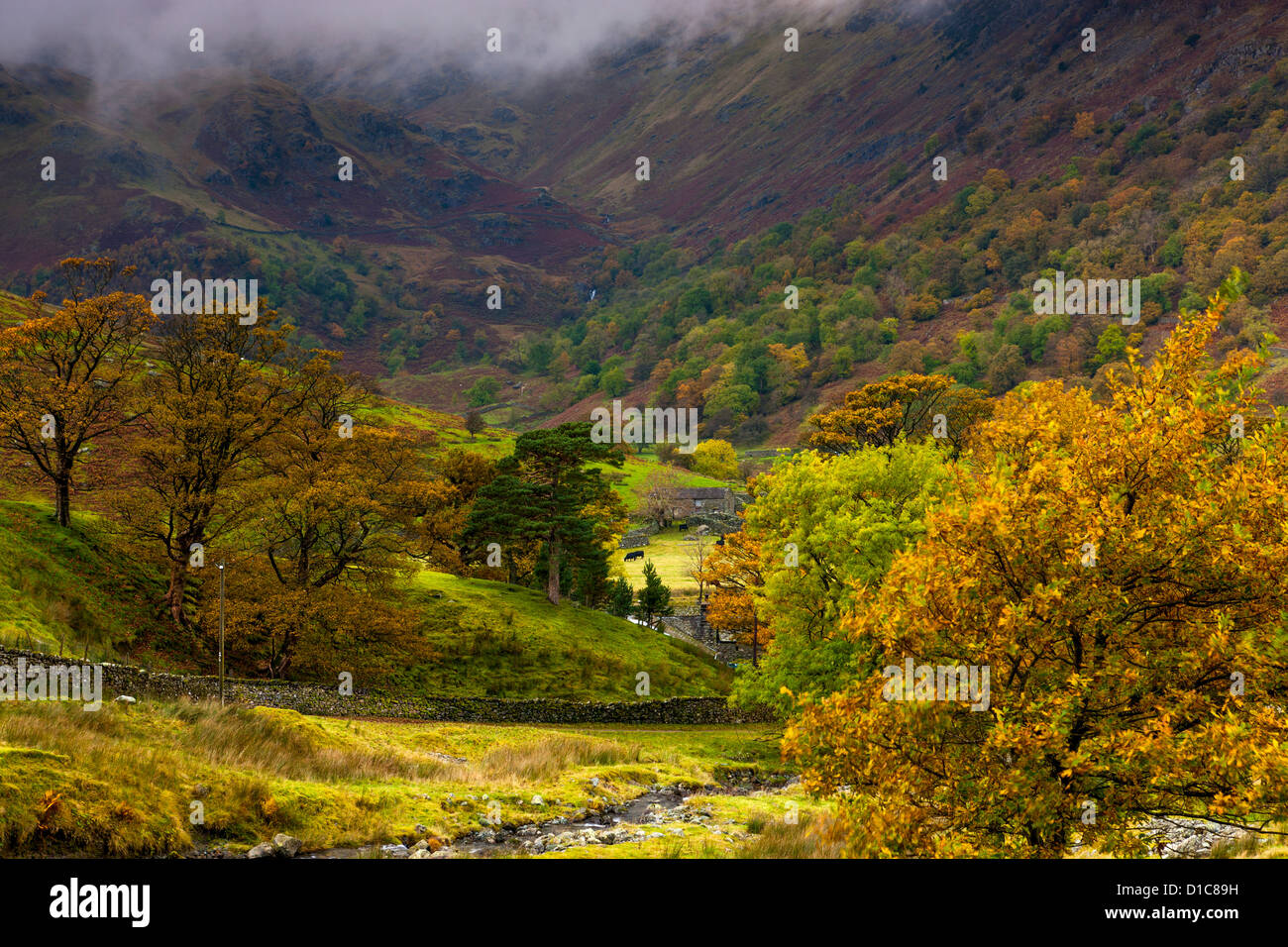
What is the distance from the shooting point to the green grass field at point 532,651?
53.9 m

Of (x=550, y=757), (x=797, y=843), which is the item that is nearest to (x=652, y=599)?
(x=550, y=757)

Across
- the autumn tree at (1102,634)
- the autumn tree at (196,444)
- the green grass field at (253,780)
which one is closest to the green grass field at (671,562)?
the autumn tree at (196,444)

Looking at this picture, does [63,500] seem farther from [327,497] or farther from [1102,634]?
[1102,634]

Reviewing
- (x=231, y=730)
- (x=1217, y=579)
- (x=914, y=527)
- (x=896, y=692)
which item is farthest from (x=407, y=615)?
(x=1217, y=579)

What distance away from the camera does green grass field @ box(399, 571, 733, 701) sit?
5391 centimetres

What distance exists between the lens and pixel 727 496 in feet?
496

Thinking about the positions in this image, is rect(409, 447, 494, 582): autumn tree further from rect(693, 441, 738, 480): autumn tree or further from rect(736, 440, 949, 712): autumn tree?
rect(693, 441, 738, 480): autumn tree

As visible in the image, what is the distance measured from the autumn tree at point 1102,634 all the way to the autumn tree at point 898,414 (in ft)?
275

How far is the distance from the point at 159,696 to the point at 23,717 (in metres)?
13.5

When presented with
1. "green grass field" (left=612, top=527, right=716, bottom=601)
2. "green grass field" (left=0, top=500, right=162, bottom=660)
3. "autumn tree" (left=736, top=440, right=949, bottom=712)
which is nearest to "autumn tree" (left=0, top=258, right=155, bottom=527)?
"green grass field" (left=0, top=500, right=162, bottom=660)

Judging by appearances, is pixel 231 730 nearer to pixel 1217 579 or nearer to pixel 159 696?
pixel 159 696

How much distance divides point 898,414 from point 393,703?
71807 millimetres

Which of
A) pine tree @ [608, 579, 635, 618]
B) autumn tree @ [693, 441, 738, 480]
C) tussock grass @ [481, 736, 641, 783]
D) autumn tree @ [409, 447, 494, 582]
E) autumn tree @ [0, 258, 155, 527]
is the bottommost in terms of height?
tussock grass @ [481, 736, 641, 783]

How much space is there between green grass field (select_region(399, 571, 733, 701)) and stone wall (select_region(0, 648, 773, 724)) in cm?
403
